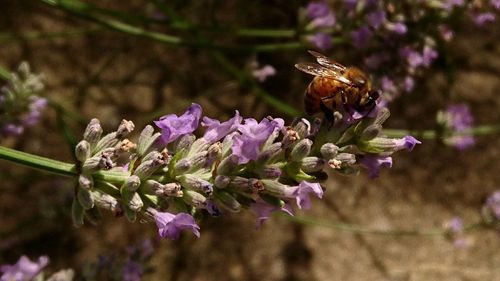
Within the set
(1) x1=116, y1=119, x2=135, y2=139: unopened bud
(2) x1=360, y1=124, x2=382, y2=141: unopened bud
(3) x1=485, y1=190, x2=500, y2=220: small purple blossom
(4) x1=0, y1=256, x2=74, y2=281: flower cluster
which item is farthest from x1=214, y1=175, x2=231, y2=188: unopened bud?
(3) x1=485, y1=190, x2=500, y2=220: small purple blossom

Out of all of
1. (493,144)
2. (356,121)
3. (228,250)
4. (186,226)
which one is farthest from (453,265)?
(186,226)

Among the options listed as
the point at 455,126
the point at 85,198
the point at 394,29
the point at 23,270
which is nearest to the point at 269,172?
the point at 85,198

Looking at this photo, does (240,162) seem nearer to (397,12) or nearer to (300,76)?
(397,12)

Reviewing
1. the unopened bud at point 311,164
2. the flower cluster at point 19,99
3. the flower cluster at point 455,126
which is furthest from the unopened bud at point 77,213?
the flower cluster at point 455,126

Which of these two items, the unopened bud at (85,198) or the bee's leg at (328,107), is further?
the bee's leg at (328,107)

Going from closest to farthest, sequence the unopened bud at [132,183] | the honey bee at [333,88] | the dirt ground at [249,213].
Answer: the unopened bud at [132,183]
the honey bee at [333,88]
the dirt ground at [249,213]

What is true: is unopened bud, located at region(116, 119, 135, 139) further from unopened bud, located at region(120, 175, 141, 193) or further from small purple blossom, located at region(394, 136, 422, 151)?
small purple blossom, located at region(394, 136, 422, 151)

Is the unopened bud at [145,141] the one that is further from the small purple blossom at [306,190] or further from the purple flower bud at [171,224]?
the small purple blossom at [306,190]
